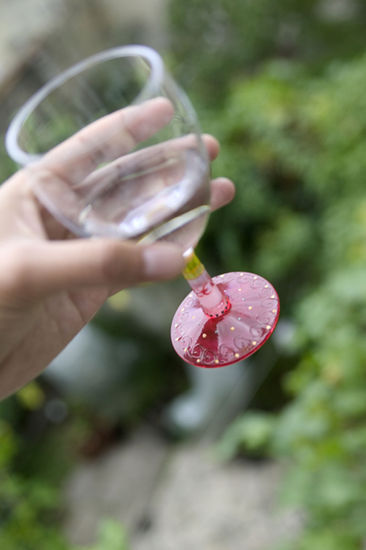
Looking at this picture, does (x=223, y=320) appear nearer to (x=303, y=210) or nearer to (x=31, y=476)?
(x=303, y=210)

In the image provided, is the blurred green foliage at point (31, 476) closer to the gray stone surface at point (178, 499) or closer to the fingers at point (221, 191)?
the gray stone surface at point (178, 499)

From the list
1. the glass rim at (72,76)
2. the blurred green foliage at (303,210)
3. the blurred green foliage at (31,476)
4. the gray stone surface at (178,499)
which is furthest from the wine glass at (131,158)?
the gray stone surface at (178,499)

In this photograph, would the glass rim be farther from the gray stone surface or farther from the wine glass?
the gray stone surface

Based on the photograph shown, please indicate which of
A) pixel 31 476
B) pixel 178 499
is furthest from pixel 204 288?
pixel 31 476

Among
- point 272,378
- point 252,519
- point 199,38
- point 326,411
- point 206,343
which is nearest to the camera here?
point 206,343

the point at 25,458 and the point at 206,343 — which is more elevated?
the point at 206,343

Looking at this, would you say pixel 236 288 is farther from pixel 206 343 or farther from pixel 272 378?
pixel 272 378

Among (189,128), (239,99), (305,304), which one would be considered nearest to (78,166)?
(189,128)
